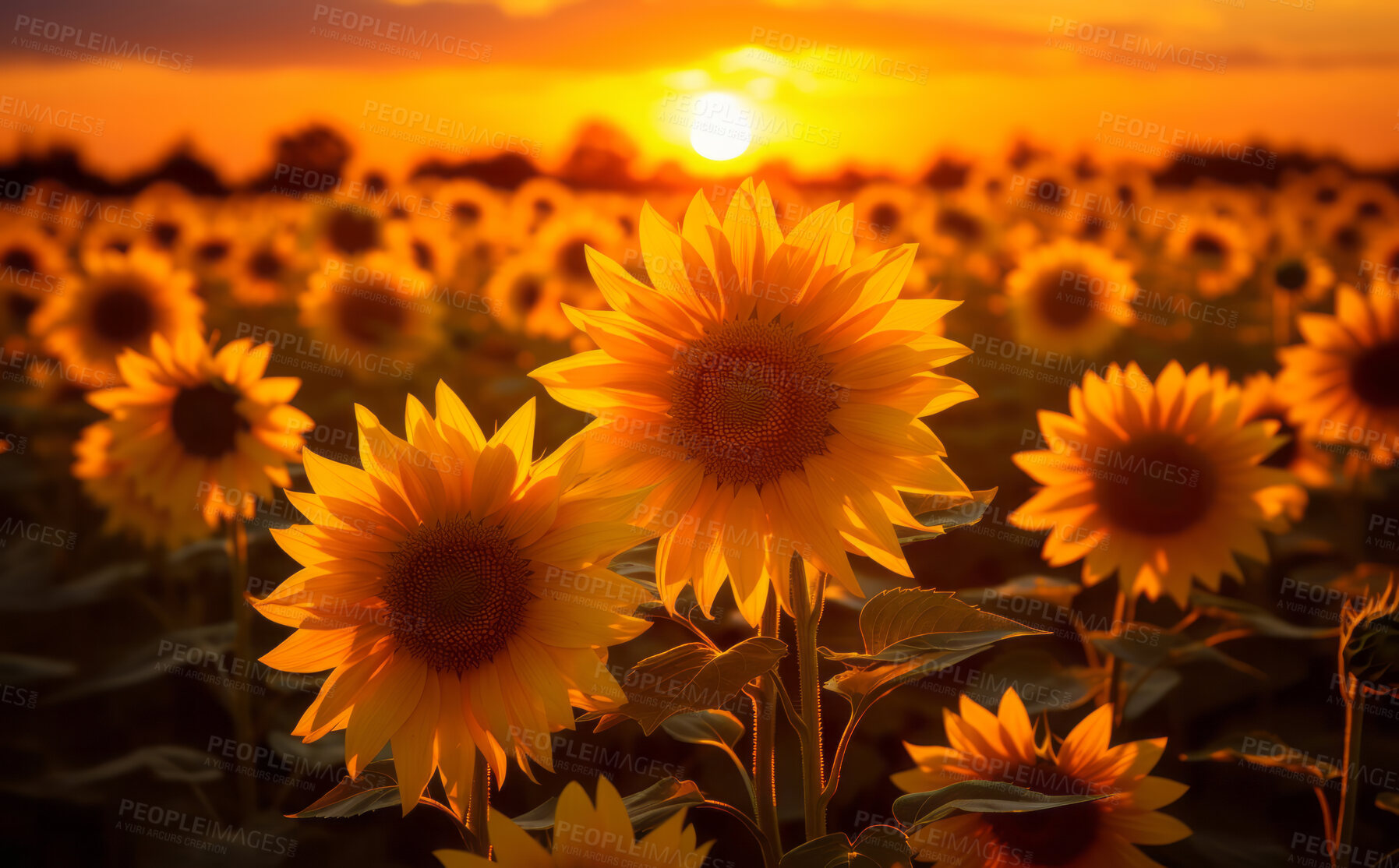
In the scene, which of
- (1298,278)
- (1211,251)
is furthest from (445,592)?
(1211,251)

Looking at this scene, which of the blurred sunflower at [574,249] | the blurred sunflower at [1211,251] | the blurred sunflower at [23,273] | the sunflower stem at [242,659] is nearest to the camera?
the sunflower stem at [242,659]

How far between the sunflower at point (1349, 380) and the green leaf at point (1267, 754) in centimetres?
231

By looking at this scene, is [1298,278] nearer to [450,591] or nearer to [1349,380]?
[1349,380]

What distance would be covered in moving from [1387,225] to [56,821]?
12.9 m

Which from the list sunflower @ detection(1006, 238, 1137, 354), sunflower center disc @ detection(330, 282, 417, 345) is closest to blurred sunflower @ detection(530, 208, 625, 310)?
sunflower center disc @ detection(330, 282, 417, 345)

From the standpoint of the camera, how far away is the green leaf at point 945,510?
5.53ft

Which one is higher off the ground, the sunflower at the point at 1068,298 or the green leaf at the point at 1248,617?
the sunflower at the point at 1068,298

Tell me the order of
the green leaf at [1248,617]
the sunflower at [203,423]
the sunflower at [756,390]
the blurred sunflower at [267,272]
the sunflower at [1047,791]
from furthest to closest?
the blurred sunflower at [267,272]
the sunflower at [203,423]
the green leaf at [1248,617]
the sunflower at [1047,791]
the sunflower at [756,390]

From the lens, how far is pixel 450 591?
1551 mm

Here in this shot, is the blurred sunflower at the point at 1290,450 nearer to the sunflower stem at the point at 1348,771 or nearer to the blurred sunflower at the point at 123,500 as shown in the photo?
the sunflower stem at the point at 1348,771

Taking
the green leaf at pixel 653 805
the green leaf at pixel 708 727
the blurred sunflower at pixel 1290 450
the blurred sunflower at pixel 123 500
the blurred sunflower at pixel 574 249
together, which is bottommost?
the green leaf at pixel 653 805

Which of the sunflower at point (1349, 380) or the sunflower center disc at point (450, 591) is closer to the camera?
the sunflower center disc at point (450, 591)

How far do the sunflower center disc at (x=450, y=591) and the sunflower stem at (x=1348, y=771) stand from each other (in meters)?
1.78

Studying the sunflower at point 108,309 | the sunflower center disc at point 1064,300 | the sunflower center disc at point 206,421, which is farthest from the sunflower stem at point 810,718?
the sunflower center disc at point 1064,300
